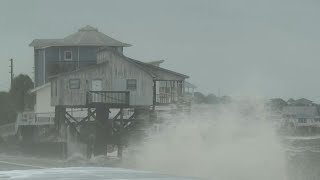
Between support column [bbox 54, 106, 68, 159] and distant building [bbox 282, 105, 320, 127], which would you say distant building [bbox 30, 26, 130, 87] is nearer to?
support column [bbox 54, 106, 68, 159]

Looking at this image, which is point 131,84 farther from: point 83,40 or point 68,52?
point 83,40

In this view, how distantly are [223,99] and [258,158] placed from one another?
4385 millimetres

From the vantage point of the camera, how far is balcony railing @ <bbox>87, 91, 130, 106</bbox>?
58062 mm

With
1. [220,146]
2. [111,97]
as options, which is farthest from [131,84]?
[220,146]

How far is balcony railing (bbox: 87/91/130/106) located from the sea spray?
32024 millimetres

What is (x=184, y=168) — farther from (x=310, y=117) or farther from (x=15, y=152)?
(x=15, y=152)

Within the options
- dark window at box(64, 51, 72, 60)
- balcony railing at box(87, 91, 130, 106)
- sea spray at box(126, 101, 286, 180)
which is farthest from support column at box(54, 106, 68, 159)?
sea spray at box(126, 101, 286, 180)

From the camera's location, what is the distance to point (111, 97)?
58438mm

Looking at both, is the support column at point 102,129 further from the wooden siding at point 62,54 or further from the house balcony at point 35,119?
the wooden siding at point 62,54

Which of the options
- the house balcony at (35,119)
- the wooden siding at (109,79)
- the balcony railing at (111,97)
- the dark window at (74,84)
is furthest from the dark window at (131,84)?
the house balcony at (35,119)

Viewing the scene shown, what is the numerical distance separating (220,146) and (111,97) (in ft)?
121

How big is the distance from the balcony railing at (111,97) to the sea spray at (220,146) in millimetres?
32024

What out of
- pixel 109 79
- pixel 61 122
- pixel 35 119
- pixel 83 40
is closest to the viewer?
pixel 61 122

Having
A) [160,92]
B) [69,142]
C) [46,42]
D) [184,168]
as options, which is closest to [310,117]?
[184,168]
